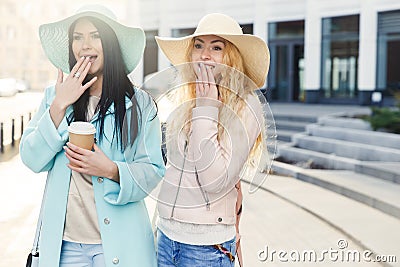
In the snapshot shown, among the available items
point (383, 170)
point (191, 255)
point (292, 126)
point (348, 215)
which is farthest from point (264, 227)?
point (292, 126)

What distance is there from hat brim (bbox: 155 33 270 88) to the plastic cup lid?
0.51m

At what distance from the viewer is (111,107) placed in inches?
80.3

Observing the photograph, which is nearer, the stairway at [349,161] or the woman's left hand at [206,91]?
the woman's left hand at [206,91]

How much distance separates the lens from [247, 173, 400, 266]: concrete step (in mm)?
5301

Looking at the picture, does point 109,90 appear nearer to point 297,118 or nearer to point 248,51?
point 248,51

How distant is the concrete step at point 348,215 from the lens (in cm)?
530

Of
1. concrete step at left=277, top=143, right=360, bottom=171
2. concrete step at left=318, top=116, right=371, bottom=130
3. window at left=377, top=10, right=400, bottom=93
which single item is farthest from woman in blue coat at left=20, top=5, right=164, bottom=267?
window at left=377, top=10, right=400, bottom=93

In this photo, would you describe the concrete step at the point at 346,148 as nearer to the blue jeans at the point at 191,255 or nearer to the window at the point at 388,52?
the blue jeans at the point at 191,255

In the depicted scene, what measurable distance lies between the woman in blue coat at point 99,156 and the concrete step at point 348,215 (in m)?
3.34

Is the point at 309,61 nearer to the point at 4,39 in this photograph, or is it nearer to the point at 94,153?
the point at 94,153

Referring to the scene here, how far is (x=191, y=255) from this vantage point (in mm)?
2068

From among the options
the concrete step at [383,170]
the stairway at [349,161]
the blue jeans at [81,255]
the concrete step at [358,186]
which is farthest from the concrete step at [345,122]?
the blue jeans at [81,255]

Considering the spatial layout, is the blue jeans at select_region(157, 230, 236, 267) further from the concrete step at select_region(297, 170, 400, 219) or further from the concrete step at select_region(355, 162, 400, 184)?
the concrete step at select_region(355, 162, 400, 184)

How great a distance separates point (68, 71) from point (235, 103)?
663 millimetres
